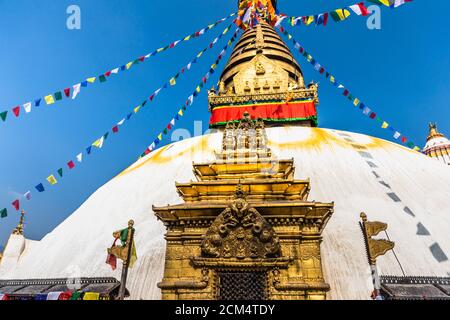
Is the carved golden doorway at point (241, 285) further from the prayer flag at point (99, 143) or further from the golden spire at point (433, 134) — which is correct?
the golden spire at point (433, 134)

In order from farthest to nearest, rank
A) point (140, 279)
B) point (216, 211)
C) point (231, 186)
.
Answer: point (140, 279), point (231, 186), point (216, 211)

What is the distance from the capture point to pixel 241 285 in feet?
14.7

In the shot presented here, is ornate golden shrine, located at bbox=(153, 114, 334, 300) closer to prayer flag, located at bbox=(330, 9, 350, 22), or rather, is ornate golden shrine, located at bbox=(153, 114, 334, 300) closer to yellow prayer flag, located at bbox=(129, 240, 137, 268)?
yellow prayer flag, located at bbox=(129, 240, 137, 268)

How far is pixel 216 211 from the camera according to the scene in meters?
4.77

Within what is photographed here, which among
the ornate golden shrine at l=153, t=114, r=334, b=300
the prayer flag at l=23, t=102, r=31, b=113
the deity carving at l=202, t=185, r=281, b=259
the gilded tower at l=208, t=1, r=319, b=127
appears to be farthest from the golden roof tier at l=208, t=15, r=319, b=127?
the deity carving at l=202, t=185, r=281, b=259

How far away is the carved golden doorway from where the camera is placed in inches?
174

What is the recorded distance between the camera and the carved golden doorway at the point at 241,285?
14.5 feet

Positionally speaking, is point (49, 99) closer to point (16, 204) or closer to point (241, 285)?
point (16, 204)

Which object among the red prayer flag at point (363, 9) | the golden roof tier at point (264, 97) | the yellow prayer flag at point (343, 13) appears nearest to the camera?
the red prayer flag at point (363, 9)

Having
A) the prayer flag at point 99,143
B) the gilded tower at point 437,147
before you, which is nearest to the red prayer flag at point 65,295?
the prayer flag at point 99,143
